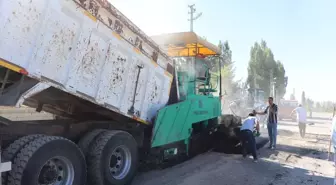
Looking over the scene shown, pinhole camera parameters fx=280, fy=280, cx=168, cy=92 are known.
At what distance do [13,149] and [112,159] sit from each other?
5.01 ft

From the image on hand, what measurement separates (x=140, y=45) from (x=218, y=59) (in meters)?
3.22

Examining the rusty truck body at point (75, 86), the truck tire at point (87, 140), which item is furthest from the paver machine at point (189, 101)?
the truck tire at point (87, 140)

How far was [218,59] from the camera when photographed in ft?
23.4

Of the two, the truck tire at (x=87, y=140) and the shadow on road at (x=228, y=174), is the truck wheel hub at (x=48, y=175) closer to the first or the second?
the truck tire at (x=87, y=140)

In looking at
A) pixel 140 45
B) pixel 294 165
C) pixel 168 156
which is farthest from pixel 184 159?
pixel 140 45

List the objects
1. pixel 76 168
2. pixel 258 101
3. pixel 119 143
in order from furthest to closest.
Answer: pixel 258 101 → pixel 119 143 → pixel 76 168

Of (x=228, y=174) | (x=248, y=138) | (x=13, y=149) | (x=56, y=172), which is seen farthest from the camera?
(x=248, y=138)

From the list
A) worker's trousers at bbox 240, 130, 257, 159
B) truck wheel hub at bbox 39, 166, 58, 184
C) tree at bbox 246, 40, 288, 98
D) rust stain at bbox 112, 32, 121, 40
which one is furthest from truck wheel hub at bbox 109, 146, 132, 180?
tree at bbox 246, 40, 288, 98

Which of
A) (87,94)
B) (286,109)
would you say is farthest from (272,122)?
(286,109)

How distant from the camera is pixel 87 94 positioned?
355cm

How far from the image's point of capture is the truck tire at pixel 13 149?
275cm

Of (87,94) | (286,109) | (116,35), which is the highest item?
(116,35)

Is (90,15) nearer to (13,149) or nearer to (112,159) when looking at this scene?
(13,149)

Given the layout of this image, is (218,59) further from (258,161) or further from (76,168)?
(76,168)
